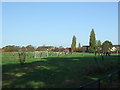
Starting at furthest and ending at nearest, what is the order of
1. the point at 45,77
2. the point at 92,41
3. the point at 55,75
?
1. the point at 92,41
2. the point at 55,75
3. the point at 45,77

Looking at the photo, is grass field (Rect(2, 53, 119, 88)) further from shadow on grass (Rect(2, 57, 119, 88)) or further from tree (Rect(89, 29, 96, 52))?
tree (Rect(89, 29, 96, 52))

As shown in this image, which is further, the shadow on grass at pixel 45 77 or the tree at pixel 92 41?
the tree at pixel 92 41

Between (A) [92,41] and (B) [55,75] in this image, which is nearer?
(B) [55,75]

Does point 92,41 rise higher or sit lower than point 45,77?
higher

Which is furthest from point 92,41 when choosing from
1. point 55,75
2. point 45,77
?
point 45,77

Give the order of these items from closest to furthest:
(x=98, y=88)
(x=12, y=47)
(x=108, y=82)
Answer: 1. (x=98, y=88)
2. (x=108, y=82)
3. (x=12, y=47)

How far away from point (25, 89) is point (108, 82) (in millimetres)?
4101

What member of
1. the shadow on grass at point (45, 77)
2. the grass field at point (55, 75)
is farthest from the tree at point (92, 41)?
the shadow on grass at point (45, 77)

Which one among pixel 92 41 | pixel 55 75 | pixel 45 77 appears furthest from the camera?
pixel 92 41

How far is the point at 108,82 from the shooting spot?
8.82m

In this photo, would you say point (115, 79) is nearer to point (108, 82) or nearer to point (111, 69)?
point (108, 82)

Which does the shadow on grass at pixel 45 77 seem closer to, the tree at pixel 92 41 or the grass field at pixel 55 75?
the grass field at pixel 55 75

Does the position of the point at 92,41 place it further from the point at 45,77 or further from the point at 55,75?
the point at 45,77

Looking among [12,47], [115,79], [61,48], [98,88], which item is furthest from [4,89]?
[61,48]
